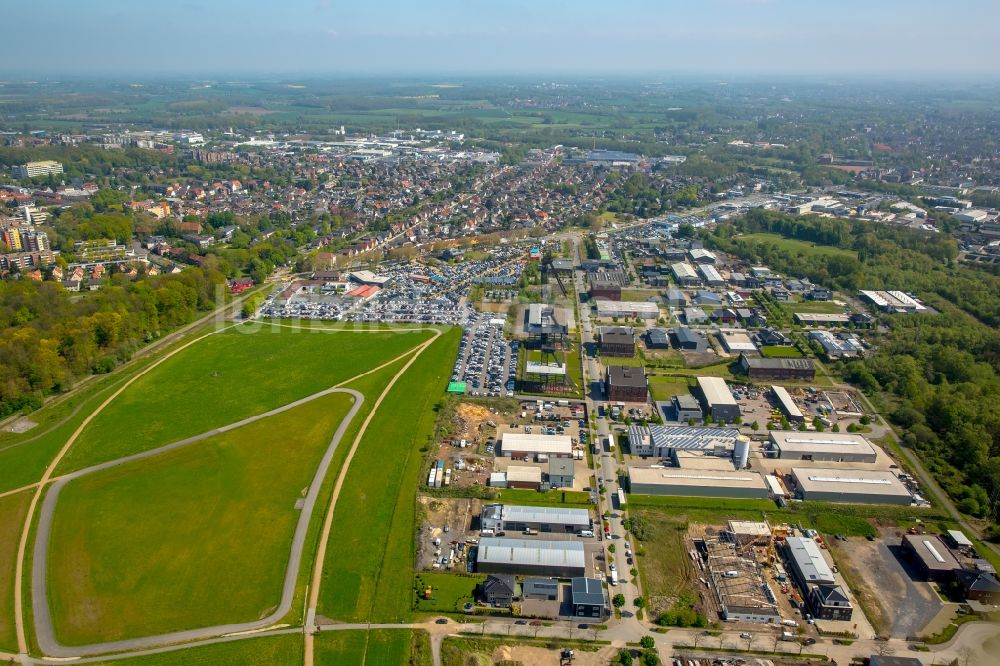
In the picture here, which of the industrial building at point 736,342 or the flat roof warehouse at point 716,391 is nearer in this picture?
the flat roof warehouse at point 716,391

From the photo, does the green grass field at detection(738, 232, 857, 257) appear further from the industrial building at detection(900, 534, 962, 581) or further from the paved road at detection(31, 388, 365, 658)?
the paved road at detection(31, 388, 365, 658)

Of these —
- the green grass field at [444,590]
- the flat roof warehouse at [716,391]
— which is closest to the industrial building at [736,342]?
the flat roof warehouse at [716,391]

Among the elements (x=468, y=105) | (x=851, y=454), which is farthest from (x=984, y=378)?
(x=468, y=105)

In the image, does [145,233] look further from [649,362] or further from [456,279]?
[649,362]

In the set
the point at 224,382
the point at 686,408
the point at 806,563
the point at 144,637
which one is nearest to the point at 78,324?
the point at 224,382

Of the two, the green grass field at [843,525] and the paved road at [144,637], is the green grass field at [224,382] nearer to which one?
the paved road at [144,637]

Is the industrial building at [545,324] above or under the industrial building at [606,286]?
under
